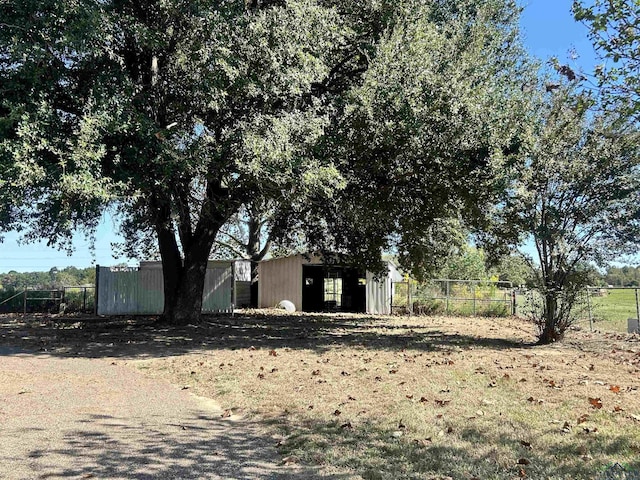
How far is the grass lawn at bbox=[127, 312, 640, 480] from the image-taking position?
166 inches

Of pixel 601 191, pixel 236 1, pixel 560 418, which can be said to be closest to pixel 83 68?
pixel 236 1

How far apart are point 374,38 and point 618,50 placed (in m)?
8.07

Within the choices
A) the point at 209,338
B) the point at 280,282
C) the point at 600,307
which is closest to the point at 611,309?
the point at 600,307

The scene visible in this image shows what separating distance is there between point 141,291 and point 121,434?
15911mm

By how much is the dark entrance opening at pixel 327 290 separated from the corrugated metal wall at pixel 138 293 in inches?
210

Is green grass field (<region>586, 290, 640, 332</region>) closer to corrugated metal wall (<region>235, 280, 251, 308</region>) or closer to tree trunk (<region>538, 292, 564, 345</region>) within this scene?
tree trunk (<region>538, 292, 564, 345</region>)

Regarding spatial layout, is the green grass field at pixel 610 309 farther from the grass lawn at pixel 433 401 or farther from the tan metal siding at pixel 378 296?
the tan metal siding at pixel 378 296

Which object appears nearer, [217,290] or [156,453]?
[156,453]

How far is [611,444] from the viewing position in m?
4.43

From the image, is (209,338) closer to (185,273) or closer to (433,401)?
(185,273)

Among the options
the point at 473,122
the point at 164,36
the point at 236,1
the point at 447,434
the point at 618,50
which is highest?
the point at 236,1

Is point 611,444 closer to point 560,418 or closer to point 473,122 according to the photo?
point 560,418

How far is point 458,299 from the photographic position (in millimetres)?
22141

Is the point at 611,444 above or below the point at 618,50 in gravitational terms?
below
